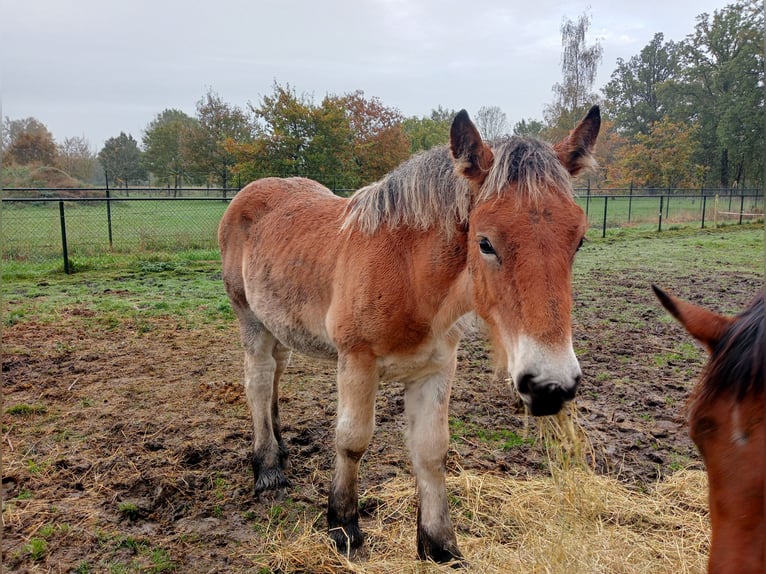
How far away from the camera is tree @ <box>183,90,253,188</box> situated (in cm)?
2400

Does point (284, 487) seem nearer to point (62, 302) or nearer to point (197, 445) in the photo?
point (197, 445)

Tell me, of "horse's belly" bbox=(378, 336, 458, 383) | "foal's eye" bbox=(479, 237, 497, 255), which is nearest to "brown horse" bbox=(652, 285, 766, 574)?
"foal's eye" bbox=(479, 237, 497, 255)

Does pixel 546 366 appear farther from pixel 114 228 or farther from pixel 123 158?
pixel 123 158

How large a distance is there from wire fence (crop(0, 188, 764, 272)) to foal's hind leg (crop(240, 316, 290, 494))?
7.46 m

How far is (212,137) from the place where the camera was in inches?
951

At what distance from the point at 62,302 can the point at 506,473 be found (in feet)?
26.1

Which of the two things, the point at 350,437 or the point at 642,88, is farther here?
the point at 642,88

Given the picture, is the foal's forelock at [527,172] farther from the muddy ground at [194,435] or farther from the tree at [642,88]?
the tree at [642,88]

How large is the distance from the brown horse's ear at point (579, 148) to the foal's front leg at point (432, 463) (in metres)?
1.38

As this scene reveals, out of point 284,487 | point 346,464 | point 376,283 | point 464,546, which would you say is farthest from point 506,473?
point 376,283

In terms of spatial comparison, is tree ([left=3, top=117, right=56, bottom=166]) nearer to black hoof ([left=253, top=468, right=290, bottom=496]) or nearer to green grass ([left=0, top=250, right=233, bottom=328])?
green grass ([left=0, top=250, right=233, bottom=328])

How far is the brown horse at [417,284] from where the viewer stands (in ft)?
6.40

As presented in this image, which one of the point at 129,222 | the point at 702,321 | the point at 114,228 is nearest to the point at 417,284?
the point at 702,321

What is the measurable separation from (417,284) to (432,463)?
44.7 inches
